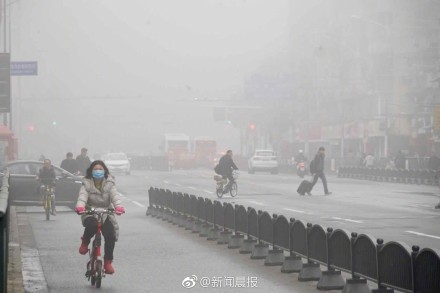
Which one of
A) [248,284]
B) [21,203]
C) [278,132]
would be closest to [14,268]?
[248,284]

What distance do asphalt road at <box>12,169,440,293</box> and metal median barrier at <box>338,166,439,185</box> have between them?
1284 cm

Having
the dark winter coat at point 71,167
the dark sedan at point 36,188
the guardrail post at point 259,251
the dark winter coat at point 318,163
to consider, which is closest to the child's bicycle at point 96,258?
the guardrail post at point 259,251

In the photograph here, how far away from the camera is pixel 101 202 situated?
1468 cm

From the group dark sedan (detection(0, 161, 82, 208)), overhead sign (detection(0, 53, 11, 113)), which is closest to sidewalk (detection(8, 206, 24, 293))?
dark sedan (detection(0, 161, 82, 208))

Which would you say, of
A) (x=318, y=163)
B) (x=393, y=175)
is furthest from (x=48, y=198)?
(x=393, y=175)

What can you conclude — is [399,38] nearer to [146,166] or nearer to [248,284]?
[146,166]

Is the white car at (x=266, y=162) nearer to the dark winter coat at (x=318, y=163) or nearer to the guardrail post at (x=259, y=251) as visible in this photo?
the dark winter coat at (x=318, y=163)

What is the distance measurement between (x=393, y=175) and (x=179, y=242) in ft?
127

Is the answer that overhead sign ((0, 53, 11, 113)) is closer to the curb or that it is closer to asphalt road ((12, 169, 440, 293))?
asphalt road ((12, 169, 440, 293))

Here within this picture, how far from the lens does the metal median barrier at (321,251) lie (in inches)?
430

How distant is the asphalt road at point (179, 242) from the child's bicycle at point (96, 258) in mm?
156

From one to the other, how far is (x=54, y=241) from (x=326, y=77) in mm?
93900

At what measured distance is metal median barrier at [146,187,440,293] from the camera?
35.8 ft

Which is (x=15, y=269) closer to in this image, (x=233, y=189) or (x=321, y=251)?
(x=321, y=251)
